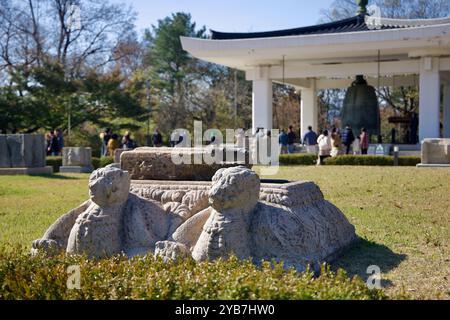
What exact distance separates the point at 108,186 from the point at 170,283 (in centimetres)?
218

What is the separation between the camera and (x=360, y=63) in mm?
23500

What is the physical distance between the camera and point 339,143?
20062 mm

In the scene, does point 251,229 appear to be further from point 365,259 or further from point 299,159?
point 299,159

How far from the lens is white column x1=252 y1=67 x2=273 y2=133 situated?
24203 millimetres

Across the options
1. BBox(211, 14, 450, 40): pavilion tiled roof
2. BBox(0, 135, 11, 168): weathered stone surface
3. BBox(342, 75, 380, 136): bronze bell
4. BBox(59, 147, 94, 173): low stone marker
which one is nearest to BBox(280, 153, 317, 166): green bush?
BBox(342, 75, 380, 136): bronze bell

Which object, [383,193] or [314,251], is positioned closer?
[314,251]

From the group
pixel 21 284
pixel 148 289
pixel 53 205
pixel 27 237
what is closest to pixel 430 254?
pixel 148 289

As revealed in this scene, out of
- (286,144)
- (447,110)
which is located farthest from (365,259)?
(447,110)

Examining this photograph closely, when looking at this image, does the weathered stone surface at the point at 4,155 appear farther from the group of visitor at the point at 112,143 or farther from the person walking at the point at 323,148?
the person walking at the point at 323,148

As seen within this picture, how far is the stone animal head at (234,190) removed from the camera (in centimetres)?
537

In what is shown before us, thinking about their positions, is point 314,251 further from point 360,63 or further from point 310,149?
point 360,63

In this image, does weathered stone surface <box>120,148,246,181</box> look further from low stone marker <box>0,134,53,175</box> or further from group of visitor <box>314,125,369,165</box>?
group of visitor <box>314,125,369,165</box>

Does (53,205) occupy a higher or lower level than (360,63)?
lower
